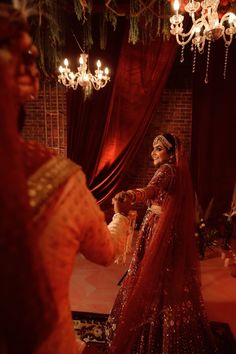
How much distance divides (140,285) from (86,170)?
2.77m

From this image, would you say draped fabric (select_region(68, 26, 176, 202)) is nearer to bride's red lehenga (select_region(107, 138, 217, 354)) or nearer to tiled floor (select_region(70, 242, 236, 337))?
tiled floor (select_region(70, 242, 236, 337))

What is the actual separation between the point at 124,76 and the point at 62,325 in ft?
12.9

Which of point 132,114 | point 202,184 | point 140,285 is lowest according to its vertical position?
point 140,285

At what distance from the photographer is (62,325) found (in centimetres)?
73

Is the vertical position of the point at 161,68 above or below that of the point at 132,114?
above

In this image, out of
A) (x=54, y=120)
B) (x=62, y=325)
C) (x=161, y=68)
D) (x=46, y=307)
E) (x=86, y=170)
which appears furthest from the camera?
(x=54, y=120)

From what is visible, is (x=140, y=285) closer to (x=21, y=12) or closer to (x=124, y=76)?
(x=21, y=12)

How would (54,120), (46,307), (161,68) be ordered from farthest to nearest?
(54,120), (161,68), (46,307)

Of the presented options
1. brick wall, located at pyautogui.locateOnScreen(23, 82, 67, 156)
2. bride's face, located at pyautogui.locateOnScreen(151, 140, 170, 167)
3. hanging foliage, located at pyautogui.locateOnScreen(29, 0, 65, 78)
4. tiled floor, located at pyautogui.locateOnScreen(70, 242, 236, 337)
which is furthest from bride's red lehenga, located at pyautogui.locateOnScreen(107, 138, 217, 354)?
brick wall, located at pyautogui.locateOnScreen(23, 82, 67, 156)

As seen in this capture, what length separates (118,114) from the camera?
14.3ft

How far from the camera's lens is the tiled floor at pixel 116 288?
2.70 metres

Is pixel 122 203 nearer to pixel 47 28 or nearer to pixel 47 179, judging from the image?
pixel 47 179

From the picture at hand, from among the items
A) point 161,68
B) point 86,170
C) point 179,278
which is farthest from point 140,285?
point 161,68

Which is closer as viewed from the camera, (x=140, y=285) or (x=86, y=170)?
(x=140, y=285)
